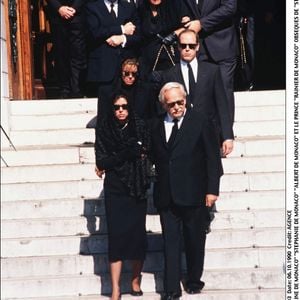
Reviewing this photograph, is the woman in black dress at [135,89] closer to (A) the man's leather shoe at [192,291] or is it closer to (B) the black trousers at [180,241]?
(B) the black trousers at [180,241]

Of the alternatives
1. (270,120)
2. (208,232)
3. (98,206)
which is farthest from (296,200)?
(270,120)

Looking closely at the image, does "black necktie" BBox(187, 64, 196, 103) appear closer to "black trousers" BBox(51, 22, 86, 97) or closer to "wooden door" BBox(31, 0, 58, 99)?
"black trousers" BBox(51, 22, 86, 97)

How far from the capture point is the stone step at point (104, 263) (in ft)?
29.6

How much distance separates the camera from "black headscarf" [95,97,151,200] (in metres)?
8.44

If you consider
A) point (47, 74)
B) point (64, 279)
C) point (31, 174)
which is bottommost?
point (64, 279)

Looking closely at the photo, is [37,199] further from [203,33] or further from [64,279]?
[203,33]

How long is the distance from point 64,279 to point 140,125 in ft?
5.09

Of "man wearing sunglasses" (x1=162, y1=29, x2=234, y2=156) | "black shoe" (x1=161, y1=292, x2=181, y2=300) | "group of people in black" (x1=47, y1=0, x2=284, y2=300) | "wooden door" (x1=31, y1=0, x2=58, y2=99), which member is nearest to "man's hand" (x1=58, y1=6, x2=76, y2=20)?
"wooden door" (x1=31, y1=0, x2=58, y2=99)

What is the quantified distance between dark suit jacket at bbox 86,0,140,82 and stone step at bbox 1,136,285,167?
0.92 m

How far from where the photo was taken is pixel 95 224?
960cm

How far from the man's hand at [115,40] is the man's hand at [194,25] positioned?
0.82m

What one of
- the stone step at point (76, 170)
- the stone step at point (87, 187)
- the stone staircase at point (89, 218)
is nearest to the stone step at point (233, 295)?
the stone staircase at point (89, 218)

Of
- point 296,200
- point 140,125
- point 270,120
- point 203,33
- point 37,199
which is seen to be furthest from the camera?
point 270,120

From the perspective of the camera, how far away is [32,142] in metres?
11.5
